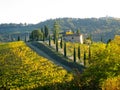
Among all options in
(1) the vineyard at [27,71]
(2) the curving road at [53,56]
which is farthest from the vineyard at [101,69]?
(2) the curving road at [53,56]

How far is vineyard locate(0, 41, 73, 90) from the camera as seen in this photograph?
103844 millimetres

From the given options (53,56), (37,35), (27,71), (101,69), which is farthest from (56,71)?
(37,35)

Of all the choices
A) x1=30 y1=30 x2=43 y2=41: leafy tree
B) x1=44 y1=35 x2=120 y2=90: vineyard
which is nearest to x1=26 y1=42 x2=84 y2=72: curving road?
x1=30 y1=30 x2=43 y2=41: leafy tree

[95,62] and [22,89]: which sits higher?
[95,62]

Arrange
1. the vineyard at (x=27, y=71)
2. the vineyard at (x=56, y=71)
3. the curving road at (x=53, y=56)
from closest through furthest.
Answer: the vineyard at (x=56, y=71), the vineyard at (x=27, y=71), the curving road at (x=53, y=56)

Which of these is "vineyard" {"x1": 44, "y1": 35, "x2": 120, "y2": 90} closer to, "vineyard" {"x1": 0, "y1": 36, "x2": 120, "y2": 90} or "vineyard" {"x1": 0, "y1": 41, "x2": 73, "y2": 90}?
"vineyard" {"x1": 0, "y1": 36, "x2": 120, "y2": 90}

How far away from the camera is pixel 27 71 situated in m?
119

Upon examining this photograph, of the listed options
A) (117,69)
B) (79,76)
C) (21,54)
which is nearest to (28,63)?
(21,54)

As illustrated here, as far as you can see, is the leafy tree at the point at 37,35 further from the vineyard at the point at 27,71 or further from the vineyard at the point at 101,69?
the vineyard at the point at 101,69

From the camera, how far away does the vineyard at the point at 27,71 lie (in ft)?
341

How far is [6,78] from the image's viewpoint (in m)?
111

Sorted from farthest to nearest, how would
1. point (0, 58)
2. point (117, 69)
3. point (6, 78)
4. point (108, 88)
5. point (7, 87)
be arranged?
point (0, 58) < point (6, 78) < point (7, 87) < point (117, 69) < point (108, 88)

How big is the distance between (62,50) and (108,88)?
8339 cm

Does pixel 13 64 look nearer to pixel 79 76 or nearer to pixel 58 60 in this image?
pixel 58 60
